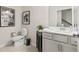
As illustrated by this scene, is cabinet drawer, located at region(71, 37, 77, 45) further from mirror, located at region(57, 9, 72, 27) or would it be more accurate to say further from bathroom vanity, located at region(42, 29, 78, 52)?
mirror, located at region(57, 9, 72, 27)

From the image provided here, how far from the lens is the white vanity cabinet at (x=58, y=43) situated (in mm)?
1936

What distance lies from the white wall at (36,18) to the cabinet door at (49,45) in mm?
874

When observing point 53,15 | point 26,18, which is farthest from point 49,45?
point 26,18

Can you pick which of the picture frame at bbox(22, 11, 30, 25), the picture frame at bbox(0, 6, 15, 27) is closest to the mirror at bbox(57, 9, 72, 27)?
the picture frame at bbox(22, 11, 30, 25)

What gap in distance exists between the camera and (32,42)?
13.5 feet

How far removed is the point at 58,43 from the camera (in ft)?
7.39

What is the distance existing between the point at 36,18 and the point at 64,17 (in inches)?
54.3

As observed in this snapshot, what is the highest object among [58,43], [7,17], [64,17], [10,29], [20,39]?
[7,17]

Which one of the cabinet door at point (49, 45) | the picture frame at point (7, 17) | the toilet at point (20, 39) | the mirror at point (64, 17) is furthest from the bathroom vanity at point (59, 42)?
the picture frame at point (7, 17)

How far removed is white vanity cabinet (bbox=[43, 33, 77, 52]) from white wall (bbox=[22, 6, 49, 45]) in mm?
891

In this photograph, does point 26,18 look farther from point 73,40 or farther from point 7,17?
point 73,40

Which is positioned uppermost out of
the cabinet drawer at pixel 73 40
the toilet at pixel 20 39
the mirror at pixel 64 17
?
the mirror at pixel 64 17

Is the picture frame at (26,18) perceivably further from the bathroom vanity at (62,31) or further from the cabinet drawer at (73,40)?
the cabinet drawer at (73,40)

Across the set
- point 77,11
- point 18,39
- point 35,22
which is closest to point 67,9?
point 77,11
